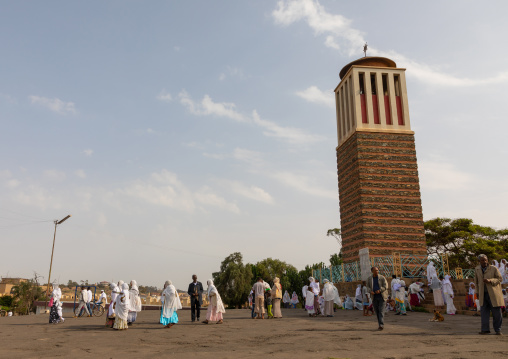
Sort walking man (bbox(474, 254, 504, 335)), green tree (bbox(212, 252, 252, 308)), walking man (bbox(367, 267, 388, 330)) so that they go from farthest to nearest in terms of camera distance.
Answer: green tree (bbox(212, 252, 252, 308)) < walking man (bbox(367, 267, 388, 330)) < walking man (bbox(474, 254, 504, 335))

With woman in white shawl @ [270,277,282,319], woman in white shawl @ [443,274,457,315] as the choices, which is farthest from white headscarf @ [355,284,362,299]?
woman in white shawl @ [270,277,282,319]

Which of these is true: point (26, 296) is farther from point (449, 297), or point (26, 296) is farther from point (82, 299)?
point (449, 297)

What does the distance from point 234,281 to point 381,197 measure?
19.4m

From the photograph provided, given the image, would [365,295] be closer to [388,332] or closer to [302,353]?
[388,332]

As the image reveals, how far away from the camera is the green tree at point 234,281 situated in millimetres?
39688

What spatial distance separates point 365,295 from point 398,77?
17.5 meters

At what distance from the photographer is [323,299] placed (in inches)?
651

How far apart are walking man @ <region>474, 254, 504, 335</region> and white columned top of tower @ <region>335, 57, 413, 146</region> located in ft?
59.5

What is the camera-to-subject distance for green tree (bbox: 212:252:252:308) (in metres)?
39.7

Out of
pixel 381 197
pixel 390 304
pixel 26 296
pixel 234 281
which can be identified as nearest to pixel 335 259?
pixel 234 281

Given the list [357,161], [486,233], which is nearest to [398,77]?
[357,161]

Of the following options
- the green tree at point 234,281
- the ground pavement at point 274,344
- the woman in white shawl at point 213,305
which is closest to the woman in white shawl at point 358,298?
the woman in white shawl at point 213,305

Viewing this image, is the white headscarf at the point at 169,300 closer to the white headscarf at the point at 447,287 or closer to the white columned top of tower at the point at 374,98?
the white headscarf at the point at 447,287

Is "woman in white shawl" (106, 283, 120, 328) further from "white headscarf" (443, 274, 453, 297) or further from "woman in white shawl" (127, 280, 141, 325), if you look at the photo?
"white headscarf" (443, 274, 453, 297)
